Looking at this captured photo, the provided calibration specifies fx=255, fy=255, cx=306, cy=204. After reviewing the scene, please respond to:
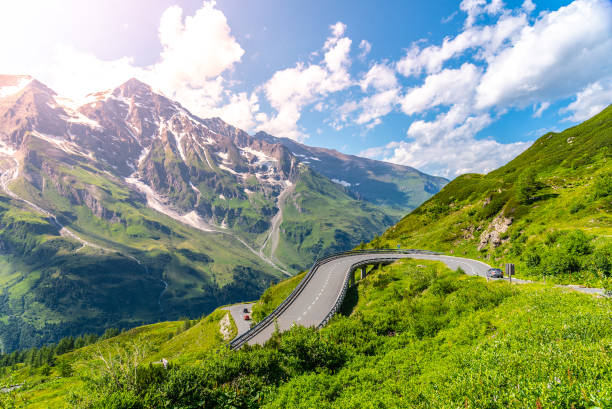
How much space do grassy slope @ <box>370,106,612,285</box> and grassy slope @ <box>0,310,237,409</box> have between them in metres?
41.1

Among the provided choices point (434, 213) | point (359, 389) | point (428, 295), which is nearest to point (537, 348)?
point (359, 389)

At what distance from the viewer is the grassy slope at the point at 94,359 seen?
2000 centimetres

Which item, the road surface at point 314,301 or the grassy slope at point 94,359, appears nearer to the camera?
the grassy slope at point 94,359

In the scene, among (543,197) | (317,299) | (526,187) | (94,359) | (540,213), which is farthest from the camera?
(526,187)

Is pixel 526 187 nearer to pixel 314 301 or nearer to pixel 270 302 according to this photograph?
pixel 314 301

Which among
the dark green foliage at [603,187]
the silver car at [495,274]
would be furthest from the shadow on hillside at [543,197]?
the silver car at [495,274]

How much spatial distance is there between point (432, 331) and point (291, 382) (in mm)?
11839

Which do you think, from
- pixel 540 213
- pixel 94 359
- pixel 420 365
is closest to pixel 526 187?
pixel 540 213

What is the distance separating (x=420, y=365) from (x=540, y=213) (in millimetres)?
44593

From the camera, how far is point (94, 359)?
16.7 m

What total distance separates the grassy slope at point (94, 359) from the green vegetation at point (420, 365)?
168 centimetres

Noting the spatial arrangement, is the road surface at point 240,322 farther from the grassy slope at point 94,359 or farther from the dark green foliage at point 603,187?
the dark green foliage at point 603,187

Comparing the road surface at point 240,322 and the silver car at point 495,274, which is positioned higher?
the silver car at point 495,274

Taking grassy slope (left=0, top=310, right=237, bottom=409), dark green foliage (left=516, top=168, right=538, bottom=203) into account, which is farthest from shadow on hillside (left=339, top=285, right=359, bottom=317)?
dark green foliage (left=516, top=168, right=538, bottom=203)
